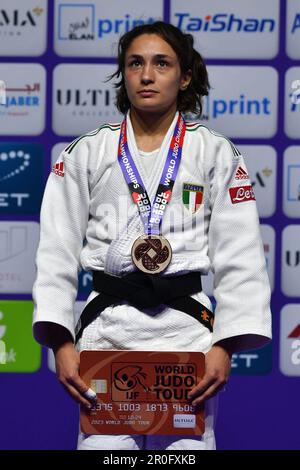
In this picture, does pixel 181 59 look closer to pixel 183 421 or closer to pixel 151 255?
pixel 151 255

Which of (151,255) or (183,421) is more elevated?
(151,255)

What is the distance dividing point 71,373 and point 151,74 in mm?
797

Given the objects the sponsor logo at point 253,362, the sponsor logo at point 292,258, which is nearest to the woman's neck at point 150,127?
the sponsor logo at point 292,258

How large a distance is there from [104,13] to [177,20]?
0.88 ft

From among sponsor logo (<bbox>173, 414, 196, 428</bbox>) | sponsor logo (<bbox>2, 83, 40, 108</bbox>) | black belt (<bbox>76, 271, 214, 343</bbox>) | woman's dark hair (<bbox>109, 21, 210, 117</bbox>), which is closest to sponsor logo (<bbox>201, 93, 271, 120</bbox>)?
sponsor logo (<bbox>2, 83, 40, 108</bbox>)

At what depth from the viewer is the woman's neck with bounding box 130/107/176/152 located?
2.70m

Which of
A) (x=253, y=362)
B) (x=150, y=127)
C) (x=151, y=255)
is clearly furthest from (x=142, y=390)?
(x=253, y=362)

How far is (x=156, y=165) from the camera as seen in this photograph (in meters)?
2.62

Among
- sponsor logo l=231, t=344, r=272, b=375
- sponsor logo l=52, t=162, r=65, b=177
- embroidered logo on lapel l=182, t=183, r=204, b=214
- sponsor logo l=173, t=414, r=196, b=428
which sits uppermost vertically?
sponsor logo l=52, t=162, r=65, b=177

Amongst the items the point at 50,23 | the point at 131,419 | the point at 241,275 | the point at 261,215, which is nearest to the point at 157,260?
the point at 241,275

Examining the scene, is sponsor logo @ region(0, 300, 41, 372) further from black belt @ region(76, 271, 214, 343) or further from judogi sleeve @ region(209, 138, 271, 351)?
judogi sleeve @ region(209, 138, 271, 351)

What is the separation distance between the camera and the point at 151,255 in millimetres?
2508

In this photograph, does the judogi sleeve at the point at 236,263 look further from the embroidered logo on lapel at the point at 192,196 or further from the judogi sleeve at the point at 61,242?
the judogi sleeve at the point at 61,242

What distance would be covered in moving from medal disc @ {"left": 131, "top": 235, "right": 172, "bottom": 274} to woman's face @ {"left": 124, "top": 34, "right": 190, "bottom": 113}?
1.23 feet
